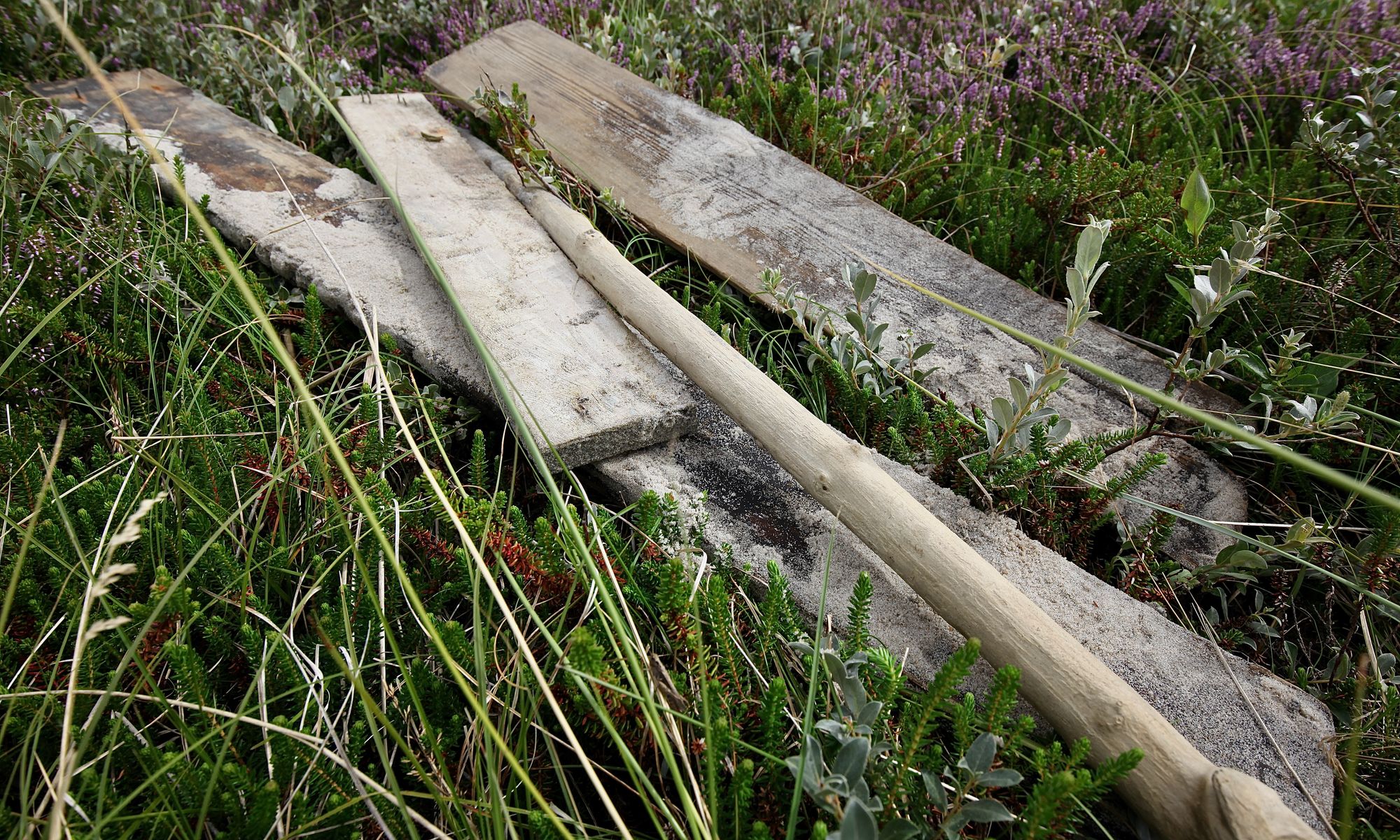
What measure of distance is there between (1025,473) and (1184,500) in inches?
20.5

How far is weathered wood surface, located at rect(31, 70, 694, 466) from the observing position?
2.19 metres

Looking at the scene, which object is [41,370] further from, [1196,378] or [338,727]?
[1196,378]

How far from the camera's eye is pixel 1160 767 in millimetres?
1358

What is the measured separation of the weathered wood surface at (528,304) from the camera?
7.07 feet

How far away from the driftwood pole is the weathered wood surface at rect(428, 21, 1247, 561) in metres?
0.66

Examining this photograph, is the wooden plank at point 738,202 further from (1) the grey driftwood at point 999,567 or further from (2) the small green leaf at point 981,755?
(2) the small green leaf at point 981,755

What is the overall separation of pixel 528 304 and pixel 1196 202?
1.85 m

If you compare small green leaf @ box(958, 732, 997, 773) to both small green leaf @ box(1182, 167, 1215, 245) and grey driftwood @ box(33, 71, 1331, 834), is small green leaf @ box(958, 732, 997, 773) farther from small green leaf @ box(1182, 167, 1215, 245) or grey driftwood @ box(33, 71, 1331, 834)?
small green leaf @ box(1182, 167, 1215, 245)

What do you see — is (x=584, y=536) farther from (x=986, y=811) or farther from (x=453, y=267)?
(x=453, y=267)

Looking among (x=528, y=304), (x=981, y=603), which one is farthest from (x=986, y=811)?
(x=528, y=304)

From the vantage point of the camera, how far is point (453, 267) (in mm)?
2645

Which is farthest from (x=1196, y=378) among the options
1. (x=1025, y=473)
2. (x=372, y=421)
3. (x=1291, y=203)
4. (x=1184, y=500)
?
(x=372, y=421)

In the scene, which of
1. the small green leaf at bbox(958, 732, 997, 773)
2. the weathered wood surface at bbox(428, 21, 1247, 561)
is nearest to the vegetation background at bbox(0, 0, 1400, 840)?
the small green leaf at bbox(958, 732, 997, 773)

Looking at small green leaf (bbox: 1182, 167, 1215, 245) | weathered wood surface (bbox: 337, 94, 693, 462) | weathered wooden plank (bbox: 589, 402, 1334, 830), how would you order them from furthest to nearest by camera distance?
1. weathered wood surface (bbox: 337, 94, 693, 462)
2. small green leaf (bbox: 1182, 167, 1215, 245)
3. weathered wooden plank (bbox: 589, 402, 1334, 830)
